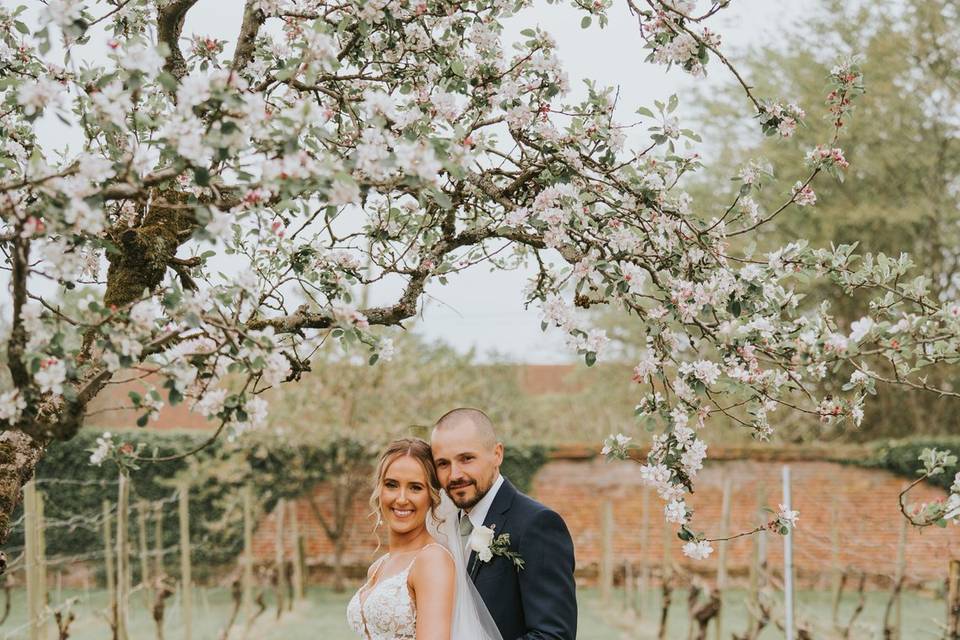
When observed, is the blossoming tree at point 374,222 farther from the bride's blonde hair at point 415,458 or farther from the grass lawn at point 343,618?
the grass lawn at point 343,618

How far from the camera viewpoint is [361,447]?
45.1 feet

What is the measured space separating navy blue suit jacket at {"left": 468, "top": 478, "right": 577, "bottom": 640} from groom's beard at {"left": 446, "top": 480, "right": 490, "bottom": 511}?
56 millimetres

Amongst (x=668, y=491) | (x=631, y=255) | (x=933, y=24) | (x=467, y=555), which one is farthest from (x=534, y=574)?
(x=933, y=24)

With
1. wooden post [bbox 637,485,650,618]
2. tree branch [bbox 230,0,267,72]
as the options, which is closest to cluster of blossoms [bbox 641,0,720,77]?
tree branch [bbox 230,0,267,72]

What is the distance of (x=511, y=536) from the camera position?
9.37 ft

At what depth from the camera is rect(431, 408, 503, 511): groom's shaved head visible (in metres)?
2.90

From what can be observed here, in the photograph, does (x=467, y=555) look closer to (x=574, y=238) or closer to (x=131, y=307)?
(x=574, y=238)

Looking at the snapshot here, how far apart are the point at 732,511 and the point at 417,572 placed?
12.0 meters

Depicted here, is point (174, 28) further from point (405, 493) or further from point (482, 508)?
point (482, 508)

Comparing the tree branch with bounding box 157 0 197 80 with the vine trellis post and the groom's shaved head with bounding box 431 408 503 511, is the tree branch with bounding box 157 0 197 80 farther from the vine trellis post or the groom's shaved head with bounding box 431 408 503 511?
the vine trellis post

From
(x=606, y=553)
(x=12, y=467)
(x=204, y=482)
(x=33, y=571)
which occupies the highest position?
(x=12, y=467)

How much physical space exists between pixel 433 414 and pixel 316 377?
1.76 m

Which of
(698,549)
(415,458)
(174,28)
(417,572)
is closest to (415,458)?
(415,458)

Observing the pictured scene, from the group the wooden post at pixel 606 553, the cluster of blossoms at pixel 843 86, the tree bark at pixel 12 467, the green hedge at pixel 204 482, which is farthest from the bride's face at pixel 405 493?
the green hedge at pixel 204 482
